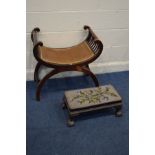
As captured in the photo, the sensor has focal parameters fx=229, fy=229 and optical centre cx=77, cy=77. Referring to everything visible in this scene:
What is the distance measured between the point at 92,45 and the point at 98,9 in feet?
1.32

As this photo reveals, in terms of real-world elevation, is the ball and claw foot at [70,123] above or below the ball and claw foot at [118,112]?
below

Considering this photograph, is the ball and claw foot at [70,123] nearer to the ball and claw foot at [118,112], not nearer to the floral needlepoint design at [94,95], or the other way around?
the floral needlepoint design at [94,95]

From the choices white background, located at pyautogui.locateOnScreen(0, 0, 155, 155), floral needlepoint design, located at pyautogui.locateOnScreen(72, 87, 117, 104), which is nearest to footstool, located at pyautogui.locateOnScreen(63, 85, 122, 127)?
floral needlepoint design, located at pyautogui.locateOnScreen(72, 87, 117, 104)

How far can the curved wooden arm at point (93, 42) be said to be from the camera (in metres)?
2.09

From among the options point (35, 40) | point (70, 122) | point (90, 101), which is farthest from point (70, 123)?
point (35, 40)

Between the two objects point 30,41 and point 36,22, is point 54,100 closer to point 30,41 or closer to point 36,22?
point 30,41

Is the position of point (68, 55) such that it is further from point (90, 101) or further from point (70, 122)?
point (70, 122)

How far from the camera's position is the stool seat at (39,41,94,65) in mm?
2090

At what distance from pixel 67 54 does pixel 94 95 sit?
51cm

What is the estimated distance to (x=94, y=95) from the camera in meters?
1.99
